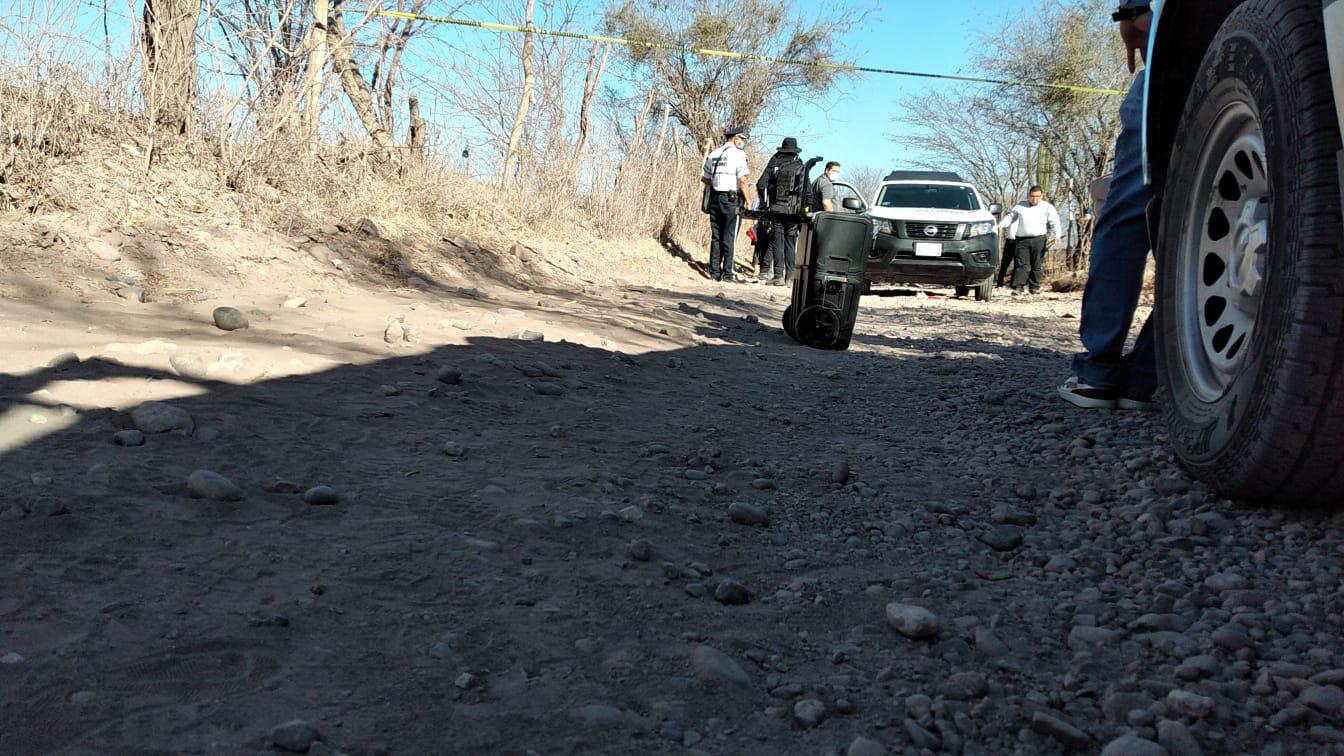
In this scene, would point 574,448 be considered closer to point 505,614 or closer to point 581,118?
point 505,614

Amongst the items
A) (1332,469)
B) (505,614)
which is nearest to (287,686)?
(505,614)

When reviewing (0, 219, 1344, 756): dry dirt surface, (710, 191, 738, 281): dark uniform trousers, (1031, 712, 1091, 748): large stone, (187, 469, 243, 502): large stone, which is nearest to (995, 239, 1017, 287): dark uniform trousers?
(710, 191, 738, 281): dark uniform trousers

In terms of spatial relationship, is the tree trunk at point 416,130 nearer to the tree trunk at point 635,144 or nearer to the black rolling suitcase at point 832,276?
the black rolling suitcase at point 832,276

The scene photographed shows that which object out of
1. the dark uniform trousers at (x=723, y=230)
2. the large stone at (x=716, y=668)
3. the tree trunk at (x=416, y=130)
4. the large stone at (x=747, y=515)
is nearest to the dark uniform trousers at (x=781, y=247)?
the dark uniform trousers at (x=723, y=230)

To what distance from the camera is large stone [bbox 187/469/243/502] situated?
2145 millimetres

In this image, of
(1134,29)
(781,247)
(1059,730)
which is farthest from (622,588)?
(781,247)

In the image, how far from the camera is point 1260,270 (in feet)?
7.39

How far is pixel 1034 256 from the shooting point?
15.6 m

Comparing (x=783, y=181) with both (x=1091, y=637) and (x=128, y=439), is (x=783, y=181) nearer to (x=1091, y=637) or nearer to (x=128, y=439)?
(x=128, y=439)

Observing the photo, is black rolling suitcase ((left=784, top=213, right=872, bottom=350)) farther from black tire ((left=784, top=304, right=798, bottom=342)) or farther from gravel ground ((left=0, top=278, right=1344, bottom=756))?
gravel ground ((left=0, top=278, right=1344, bottom=756))

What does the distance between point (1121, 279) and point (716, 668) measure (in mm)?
2629

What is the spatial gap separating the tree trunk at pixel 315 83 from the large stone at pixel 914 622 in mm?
7010

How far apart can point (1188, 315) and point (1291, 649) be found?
129cm

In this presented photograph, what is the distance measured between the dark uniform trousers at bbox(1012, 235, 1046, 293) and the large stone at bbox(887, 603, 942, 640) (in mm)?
14777
